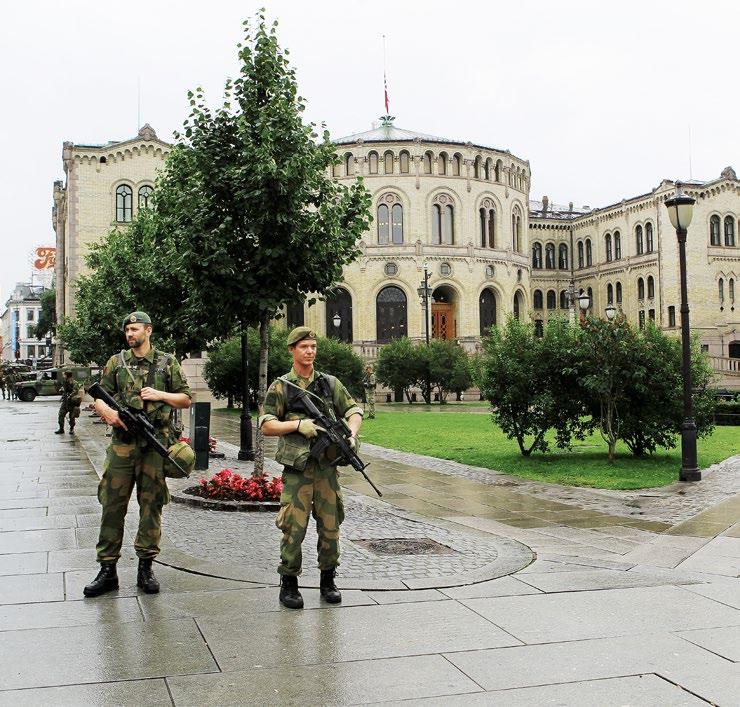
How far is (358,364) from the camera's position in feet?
132

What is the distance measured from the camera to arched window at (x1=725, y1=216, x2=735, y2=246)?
65562 millimetres

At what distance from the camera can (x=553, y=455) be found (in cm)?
1662

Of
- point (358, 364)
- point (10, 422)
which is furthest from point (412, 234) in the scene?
point (10, 422)

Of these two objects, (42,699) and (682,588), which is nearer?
(42,699)

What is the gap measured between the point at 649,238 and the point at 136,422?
66810 mm

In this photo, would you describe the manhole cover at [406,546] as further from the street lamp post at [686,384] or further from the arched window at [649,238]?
the arched window at [649,238]

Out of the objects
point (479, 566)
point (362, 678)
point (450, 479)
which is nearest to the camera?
point (362, 678)

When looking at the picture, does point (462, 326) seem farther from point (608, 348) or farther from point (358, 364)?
point (608, 348)

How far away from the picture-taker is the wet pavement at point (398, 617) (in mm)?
4395

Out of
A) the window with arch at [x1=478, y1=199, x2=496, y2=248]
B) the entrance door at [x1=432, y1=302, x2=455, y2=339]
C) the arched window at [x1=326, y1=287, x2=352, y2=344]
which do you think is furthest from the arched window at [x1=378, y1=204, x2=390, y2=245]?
the window with arch at [x1=478, y1=199, x2=496, y2=248]

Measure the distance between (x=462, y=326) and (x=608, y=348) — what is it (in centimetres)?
4833

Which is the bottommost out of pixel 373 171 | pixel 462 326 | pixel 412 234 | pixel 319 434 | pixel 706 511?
pixel 706 511

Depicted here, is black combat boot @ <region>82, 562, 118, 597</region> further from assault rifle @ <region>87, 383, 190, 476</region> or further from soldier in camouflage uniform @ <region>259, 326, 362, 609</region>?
soldier in camouflage uniform @ <region>259, 326, 362, 609</region>

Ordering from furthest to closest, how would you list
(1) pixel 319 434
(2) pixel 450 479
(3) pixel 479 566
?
(2) pixel 450 479
(3) pixel 479 566
(1) pixel 319 434
